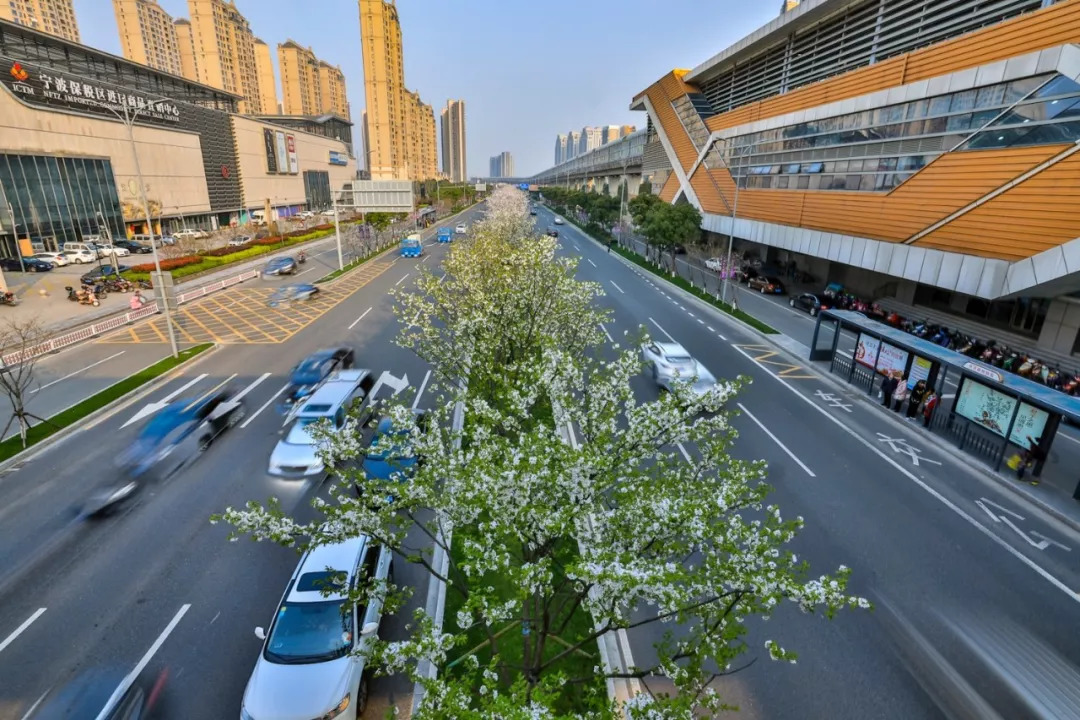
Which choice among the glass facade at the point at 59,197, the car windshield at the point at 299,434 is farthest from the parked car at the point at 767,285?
the glass facade at the point at 59,197

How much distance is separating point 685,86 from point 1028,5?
38.1m

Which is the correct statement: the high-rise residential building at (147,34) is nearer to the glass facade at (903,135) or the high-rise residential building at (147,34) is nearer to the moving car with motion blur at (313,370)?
the moving car with motion blur at (313,370)

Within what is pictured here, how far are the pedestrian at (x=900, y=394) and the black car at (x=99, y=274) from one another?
4610cm

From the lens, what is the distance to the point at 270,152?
83812 mm

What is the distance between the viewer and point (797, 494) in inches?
543

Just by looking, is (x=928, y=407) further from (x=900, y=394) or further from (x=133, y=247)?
(x=133, y=247)

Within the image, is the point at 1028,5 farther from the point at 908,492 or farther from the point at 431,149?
the point at 431,149

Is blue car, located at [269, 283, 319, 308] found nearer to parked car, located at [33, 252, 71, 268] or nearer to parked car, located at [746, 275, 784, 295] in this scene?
→ parked car, located at [33, 252, 71, 268]

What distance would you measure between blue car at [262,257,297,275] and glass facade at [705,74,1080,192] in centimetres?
3943

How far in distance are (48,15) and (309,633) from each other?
184 metres

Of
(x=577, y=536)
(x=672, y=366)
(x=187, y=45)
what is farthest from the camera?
(x=187, y=45)

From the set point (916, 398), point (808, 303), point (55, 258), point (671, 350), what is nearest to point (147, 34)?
point (55, 258)

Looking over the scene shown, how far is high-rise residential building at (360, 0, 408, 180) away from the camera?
10331 centimetres

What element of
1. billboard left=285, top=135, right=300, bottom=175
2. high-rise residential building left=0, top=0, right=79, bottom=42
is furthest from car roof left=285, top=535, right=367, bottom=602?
high-rise residential building left=0, top=0, right=79, bottom=42
